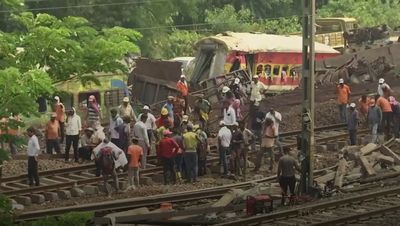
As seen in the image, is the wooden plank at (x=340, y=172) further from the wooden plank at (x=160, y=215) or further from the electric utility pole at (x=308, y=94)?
the wooden plank at (x=160, y=215)

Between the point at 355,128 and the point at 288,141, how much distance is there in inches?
105

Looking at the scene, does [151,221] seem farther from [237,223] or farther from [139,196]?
[139,196]

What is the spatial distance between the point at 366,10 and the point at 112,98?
3390cm

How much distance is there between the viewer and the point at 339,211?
67.2ft

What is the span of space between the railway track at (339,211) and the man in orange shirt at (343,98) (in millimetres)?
8409

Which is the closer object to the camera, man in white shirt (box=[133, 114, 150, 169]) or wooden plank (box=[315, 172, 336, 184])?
wooden plank (box=[315, 172, 336, 184])

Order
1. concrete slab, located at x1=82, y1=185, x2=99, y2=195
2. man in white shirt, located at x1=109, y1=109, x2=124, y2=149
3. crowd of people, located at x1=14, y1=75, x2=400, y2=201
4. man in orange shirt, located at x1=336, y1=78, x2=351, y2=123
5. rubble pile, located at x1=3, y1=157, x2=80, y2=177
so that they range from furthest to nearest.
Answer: man in orange shirt, located at x1=336, y1=78, x2=351, y2=123, rubble pile, located at x1=3, y1=157, x2=80, y2=177, man in white shirt, located at x1=109, y1=109, x2=124, y2=149, concrete slab, located at x1=82, y1=185, x2=99, y2=195, crowd of people, located at x1=14, y1=75, x2=400, y2=201

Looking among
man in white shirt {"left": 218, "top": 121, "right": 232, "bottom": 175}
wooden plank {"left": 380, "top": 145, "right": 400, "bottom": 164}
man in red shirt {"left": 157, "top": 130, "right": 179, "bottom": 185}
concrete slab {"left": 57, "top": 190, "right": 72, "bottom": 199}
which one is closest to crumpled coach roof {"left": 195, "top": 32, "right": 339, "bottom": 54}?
wooden plank {"left": 380, "top": 145, "right": 400, "bottom": 164}

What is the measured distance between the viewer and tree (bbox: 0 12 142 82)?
61.3 feet

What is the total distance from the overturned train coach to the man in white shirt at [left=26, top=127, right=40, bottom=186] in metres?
17.2

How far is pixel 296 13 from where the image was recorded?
66.8 meters

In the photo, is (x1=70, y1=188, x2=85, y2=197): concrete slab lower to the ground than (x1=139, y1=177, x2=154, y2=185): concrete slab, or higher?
lower

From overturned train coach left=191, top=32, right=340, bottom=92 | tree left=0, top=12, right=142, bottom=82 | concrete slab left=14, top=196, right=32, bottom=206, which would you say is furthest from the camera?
overturned train coach left=191, top=32, right=340, bottom=92

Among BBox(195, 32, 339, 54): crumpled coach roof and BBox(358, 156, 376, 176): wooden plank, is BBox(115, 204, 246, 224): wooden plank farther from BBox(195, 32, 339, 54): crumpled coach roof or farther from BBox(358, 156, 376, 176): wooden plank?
BBox(195, 32, 339, 54): crumpled coach roof
